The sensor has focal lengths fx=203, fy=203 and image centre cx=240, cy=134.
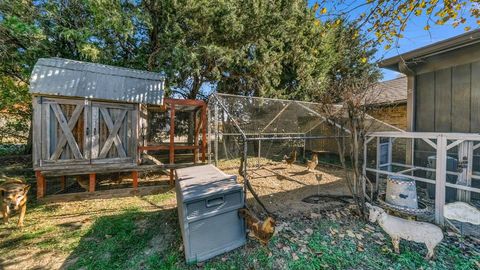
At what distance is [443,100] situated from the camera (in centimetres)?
468

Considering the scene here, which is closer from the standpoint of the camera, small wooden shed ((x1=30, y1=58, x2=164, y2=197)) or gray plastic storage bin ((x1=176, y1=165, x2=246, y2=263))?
gray plastic storage bin ((x1=176, y1=165, x2=246, y2=263))

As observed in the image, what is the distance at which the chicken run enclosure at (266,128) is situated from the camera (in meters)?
6.18

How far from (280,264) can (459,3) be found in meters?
4.09

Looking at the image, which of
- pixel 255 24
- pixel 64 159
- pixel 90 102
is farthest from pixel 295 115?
pixel 64 159

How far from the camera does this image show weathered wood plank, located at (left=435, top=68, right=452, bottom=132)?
4582mm

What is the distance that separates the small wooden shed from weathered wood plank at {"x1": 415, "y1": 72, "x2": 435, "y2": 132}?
6574 mm

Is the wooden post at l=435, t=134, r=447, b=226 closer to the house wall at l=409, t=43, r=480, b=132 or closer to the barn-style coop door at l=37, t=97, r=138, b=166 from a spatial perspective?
the house wall at l=409, t=43, r=480, b=132

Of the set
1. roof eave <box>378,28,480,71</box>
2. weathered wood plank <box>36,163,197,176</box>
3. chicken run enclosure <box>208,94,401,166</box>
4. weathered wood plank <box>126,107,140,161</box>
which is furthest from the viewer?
chicken run enclosure <box>208,94,401,166</box>

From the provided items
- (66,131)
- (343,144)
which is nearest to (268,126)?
(343,144)

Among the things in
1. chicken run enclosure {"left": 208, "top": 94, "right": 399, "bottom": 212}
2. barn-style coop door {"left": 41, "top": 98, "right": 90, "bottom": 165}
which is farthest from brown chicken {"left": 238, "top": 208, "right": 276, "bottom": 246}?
barn-style coop door {"left": 41, "top": 98, "right": 90, "bottom": 165}

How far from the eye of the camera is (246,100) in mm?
6578

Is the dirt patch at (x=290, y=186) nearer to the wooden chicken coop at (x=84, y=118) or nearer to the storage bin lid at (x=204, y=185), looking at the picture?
the storage bin lid at (x=204, y=185)

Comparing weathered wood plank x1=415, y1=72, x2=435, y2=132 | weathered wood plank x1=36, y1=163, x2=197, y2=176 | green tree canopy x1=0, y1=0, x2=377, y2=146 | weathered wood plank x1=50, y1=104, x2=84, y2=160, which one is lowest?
weathered wood plank x1=36, y1=163, x2=197, y2=176

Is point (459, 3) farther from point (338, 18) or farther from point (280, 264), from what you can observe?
point (280, 264)
